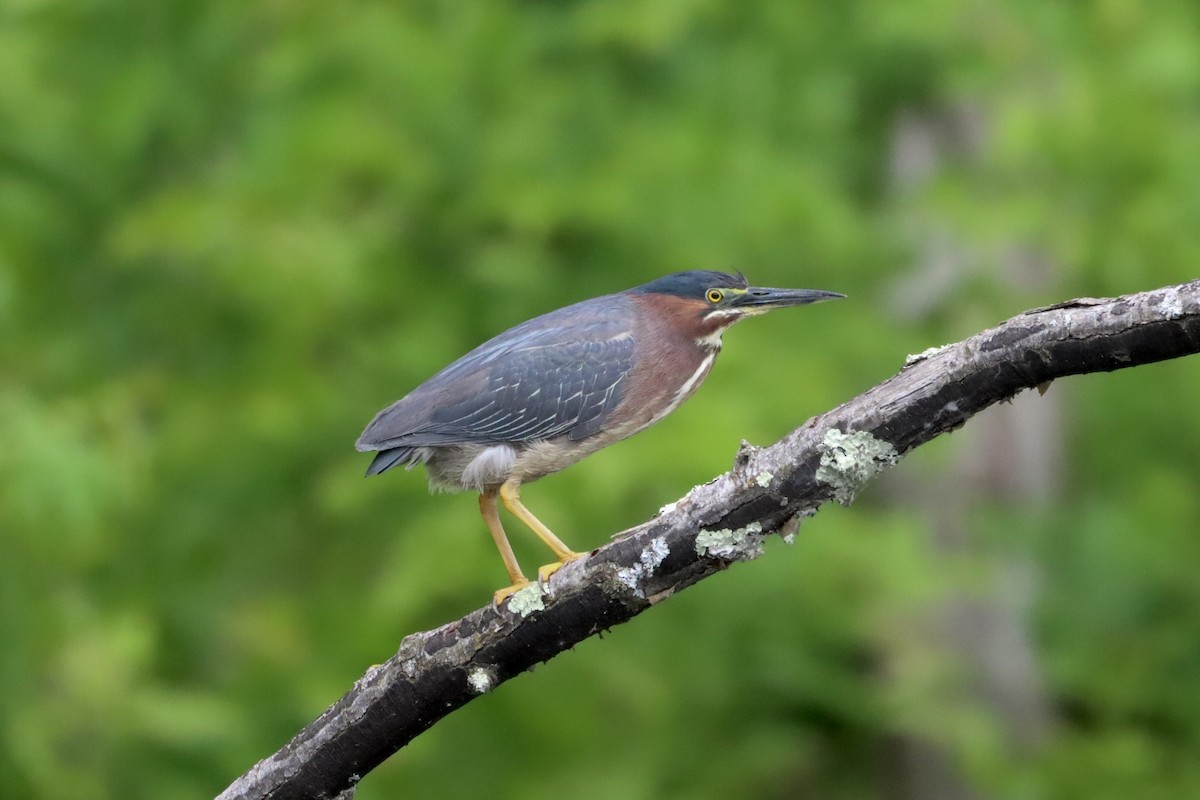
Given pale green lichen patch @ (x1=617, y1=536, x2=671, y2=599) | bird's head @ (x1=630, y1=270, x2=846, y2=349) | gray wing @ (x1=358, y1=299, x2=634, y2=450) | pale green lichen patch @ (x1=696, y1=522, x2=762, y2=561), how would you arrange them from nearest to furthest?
pale green lichen patch @ (x1=696, y1=522, x2=762, y2=561) < pale green lichen patch @ (x1=617, y1=536, x2=671, y2=599) < gray wing @ (x1=358, y1=299, x2=634, y2=450) < bird's head @ (x1=630, y1=270, x2=846, y2=349)

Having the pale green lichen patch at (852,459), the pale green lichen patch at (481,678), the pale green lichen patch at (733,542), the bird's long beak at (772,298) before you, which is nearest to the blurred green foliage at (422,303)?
the bird's long beak at (772,298)

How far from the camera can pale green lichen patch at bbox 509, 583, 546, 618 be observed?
12.4 ft

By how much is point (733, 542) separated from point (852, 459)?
1.15 feet

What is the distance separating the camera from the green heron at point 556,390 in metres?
4.99

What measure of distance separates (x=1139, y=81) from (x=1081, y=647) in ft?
14.2

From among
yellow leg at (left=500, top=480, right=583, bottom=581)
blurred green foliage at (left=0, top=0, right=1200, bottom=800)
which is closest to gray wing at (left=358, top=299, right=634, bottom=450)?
yellow leg at (left=500, top=480, right=583, bottom=581)

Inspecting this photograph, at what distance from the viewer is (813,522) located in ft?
29.8

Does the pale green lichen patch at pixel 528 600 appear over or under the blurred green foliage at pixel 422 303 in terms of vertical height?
under

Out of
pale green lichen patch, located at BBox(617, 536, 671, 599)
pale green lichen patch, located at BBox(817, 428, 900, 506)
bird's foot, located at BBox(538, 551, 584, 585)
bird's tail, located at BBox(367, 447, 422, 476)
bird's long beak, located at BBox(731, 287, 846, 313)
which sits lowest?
pale green lichen patch, located at BBox(817, 428, 900, 506)

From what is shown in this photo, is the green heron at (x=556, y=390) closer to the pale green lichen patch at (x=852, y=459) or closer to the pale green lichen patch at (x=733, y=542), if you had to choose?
the pale green lichen patch at (x=733, y=542)

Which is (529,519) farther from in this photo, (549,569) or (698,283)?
(698,283)

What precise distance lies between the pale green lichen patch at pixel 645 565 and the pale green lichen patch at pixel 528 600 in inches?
10.1

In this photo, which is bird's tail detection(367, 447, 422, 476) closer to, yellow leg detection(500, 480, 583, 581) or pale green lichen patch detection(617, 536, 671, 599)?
yellow leg detection(500, 480, 583, 581)

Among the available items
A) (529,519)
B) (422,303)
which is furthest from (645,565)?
(422,303)
